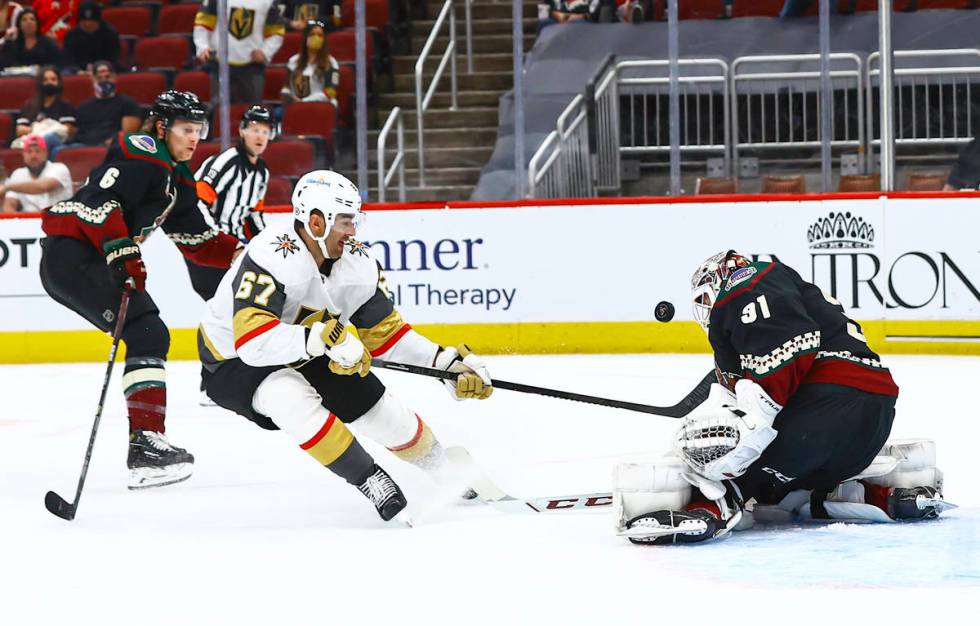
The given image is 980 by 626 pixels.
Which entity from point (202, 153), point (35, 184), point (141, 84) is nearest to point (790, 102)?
point (202, 153)

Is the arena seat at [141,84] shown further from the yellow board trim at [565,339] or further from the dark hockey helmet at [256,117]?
the dark hockey helmet at [256,117]

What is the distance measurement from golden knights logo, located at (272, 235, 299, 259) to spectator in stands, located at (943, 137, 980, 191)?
4655mm

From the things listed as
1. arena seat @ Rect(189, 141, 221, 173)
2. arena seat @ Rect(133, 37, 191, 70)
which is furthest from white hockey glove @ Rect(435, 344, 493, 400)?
arena seat @ Rect(133, 37, 191, 70)

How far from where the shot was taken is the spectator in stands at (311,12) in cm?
868

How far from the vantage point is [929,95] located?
767 cm

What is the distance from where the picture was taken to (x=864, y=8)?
795 centimetres

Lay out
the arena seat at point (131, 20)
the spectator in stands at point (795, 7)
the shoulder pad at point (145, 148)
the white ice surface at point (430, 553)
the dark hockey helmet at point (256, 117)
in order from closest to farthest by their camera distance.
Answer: the white ice surface at point (430, 553) < the shoulder pad at point (145, 148) < the dark hockey helmet at point (256, 117) < the spectator in stands at point (795, 7) < the arena seat at point (131, 20)

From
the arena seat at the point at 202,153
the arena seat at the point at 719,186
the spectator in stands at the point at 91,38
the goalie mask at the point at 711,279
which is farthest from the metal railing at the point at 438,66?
the goalie mask at the point at 711,279

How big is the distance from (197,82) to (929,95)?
4.10m

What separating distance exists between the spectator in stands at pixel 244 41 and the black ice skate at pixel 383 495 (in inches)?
198

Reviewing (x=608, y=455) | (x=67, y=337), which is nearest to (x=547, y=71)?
(x=67, y=337)

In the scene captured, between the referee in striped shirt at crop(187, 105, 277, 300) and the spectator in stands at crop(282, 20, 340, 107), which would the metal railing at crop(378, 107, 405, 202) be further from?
the referee in striped shirt at crop(187, 105, 277, 300)

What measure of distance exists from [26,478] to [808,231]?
4.36 metres

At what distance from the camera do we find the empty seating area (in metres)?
8.09
